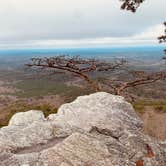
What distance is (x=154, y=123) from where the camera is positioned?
22391 mm

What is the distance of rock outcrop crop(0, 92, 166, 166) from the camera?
9.91 meters

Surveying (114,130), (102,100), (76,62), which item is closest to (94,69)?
(76,62)

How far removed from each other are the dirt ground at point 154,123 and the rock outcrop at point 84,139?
547 cm

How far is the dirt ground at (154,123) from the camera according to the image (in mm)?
19263

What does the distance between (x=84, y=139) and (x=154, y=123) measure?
1244cm

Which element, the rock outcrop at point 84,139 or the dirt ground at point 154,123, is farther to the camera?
the dirt ground at point 154,123

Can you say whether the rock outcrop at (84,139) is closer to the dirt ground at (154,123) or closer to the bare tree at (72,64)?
the bare tree at (72,64)

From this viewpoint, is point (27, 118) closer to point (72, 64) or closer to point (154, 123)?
point (72, 64)

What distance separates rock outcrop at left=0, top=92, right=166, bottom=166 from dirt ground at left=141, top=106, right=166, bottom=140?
5.47 meters

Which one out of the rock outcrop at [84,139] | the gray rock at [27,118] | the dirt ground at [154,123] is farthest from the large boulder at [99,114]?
the dirt ground at [154,123]

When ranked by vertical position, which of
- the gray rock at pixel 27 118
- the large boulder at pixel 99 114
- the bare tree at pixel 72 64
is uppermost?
the bare tree at pixel 72 64

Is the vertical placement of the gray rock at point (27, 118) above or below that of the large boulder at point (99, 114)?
below

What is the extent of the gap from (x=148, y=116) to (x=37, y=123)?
14.6 meters

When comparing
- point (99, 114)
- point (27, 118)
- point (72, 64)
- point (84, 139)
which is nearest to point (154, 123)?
point (72, 64)
